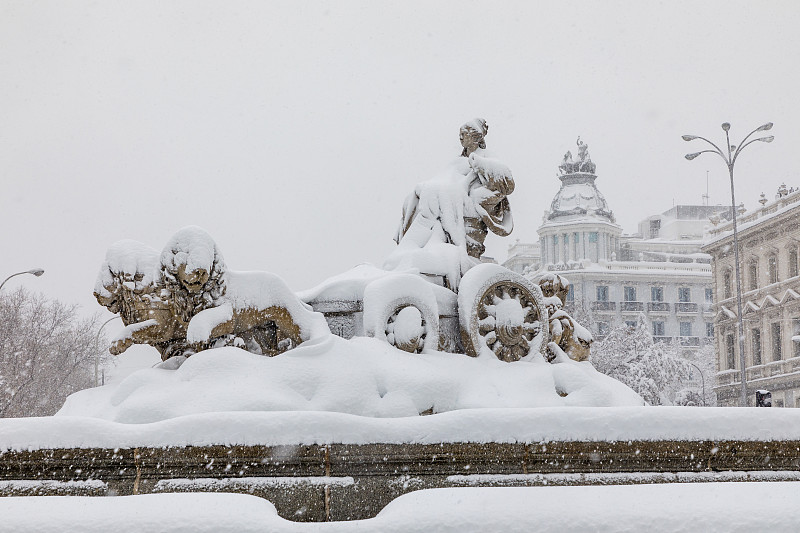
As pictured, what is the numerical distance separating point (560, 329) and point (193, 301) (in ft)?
12.6

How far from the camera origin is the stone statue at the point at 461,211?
32.8 ft

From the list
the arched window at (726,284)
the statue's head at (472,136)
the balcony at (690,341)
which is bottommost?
the statue's head at (472,136)

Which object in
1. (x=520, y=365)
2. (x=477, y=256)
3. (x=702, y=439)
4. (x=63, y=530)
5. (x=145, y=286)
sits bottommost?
(x=63, y=530)

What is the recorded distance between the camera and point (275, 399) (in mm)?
7277

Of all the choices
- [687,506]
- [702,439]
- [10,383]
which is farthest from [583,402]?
[10,383]

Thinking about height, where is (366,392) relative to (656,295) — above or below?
below

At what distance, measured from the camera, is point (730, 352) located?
169 feet

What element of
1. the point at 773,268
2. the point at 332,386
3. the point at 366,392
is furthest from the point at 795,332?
the point at 332,386

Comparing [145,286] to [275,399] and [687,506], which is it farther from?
[687,506]

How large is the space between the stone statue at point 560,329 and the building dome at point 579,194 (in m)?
73.4

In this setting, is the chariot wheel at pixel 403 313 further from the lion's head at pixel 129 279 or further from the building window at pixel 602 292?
the building window at pixel 602 292

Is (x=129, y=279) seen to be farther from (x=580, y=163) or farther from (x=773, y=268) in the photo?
(x=580, y=163)

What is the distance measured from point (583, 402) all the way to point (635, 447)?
2114 millimetres

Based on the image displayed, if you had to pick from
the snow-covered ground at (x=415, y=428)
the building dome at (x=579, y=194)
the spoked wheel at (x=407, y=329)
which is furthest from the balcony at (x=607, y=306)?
the snow-covered ground at (x=415, y=428)
